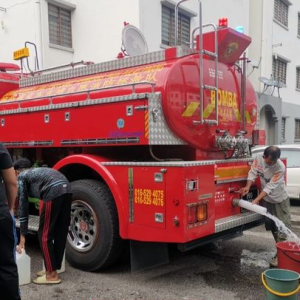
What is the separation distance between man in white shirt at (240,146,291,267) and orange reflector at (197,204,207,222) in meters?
0.95

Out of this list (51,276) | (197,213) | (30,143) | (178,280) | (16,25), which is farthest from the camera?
(16,25)

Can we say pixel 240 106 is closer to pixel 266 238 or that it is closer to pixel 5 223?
pixel 266 238

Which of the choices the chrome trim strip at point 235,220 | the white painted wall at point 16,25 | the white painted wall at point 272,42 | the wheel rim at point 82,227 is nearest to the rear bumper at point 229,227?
the chrome trim strip at point 235,220

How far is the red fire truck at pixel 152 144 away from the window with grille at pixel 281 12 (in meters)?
14.8

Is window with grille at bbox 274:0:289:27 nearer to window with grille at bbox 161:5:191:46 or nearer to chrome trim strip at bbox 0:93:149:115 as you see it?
window with grille at bbox 161:5:191:46

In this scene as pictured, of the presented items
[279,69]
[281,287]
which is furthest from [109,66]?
[279,69]

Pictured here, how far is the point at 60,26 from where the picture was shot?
38.5 feet

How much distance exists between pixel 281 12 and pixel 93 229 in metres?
17.8

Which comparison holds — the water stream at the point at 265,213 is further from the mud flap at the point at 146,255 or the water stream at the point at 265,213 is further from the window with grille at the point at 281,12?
the window with grille at the point at 281,12

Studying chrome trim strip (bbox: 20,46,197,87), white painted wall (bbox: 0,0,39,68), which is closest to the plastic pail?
chrome trim strip (bbox: 20,46,197,87)

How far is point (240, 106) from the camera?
511 cm

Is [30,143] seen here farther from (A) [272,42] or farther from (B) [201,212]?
(A) [272,42]

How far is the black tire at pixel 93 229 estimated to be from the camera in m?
4.16

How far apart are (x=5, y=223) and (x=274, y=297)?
230cm
